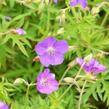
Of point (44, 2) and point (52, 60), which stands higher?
point (44, 2)

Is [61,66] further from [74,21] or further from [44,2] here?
[44,2]

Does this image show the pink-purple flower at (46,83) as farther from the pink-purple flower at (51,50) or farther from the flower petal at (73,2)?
the flower petal at (73,2)

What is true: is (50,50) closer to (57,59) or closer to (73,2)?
(57,59)

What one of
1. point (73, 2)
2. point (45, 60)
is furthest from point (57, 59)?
point (73, 2)

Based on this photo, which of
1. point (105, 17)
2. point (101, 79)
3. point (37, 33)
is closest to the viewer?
point (101, 79)

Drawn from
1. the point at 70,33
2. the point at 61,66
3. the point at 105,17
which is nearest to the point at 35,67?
the point at 61,66
